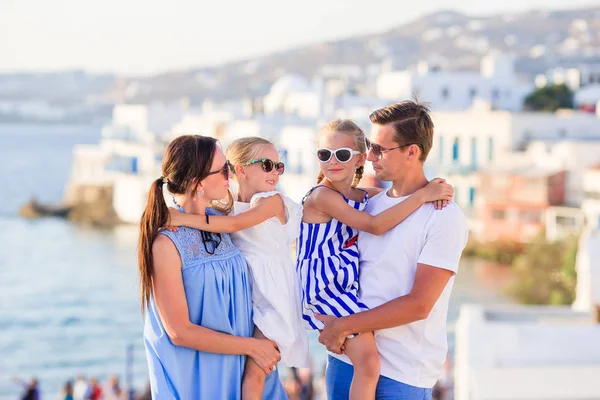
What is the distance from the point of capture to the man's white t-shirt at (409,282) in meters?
3.41

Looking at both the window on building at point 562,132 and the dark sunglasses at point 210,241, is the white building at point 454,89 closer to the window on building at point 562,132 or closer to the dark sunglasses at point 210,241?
the window on building at point 562,132

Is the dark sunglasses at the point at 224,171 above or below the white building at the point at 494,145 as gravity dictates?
below

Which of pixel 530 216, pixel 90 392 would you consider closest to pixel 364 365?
pixel 90 392

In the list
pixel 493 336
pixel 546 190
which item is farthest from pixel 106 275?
pixel 493 336

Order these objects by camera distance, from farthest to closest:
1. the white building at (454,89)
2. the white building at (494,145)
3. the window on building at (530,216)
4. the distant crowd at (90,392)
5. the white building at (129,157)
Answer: the white building at (129,157) → the white building at (454,89) → the white building at (494,145) → the window on building at (530,216) → the distant crowd at (90,392)

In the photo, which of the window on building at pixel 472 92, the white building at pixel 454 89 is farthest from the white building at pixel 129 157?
the window on building at pixel 472 92

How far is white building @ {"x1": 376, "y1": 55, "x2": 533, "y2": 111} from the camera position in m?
51.5

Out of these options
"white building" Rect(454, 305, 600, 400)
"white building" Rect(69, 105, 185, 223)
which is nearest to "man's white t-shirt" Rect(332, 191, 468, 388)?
"white building" Rect(454, 305, 600, 400)

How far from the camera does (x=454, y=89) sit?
52.2 m

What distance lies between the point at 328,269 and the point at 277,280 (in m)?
0.16

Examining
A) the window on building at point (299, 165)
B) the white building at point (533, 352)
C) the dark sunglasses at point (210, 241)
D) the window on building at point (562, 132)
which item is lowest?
the white building at point (533, 352)

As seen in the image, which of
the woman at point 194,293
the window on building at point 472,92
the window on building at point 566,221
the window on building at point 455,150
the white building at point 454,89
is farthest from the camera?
the window on building at point 472,92

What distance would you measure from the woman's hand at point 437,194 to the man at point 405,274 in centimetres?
2

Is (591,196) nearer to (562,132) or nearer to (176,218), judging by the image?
(562,132)
